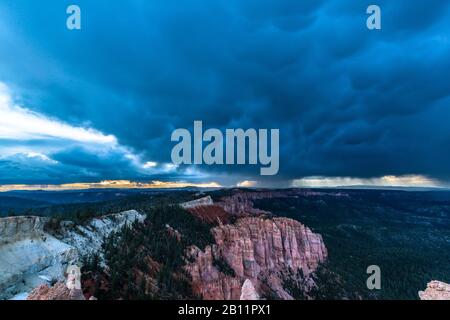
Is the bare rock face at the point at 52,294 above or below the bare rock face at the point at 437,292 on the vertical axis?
above

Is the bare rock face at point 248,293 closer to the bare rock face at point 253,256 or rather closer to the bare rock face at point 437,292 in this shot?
the bare rock face at point 437,292

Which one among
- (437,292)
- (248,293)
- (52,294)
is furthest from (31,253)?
(437,292)

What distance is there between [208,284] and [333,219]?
4554 inches

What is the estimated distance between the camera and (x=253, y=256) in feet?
180

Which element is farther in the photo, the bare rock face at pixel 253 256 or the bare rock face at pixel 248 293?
the bare rock face at pixel 253 256

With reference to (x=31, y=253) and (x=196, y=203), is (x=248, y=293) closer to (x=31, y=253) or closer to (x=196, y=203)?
(x=31, y=253)

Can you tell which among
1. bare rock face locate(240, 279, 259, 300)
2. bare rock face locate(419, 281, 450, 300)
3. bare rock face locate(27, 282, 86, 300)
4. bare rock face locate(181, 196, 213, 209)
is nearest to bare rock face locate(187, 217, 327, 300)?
bare rock face locate(181, 196, 213, 209)

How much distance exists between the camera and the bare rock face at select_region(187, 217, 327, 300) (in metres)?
40.0

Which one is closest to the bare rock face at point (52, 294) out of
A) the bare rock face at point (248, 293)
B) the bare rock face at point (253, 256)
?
the bare rock face at point (248, 293)

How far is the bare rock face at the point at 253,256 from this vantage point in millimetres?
40031
